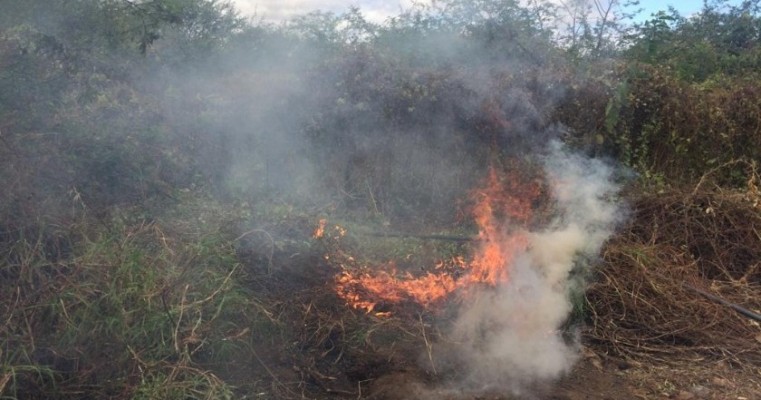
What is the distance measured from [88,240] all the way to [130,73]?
3.80 meters

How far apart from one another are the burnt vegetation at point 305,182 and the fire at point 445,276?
124mm

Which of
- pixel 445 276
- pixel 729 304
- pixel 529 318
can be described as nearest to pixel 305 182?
pixel 445 276

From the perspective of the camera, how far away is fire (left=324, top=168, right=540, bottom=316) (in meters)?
4.62

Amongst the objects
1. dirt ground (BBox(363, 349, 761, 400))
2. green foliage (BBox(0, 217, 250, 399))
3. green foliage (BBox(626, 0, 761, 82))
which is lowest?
dirt ground (BBox(363, 349, 761, 400))

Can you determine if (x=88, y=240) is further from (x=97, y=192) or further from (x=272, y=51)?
(x=272, y=51)

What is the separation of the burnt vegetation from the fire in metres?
0.12

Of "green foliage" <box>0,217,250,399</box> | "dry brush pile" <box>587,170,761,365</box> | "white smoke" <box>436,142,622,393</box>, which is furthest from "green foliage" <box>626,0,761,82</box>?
"green foliage" <box>0,217,250,399</box>

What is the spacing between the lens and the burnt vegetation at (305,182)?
385 centimetres

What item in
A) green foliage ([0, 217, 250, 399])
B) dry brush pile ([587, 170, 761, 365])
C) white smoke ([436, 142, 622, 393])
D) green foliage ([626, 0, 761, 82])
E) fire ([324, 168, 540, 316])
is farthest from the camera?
green foliage ([626, 0, 761, 82])

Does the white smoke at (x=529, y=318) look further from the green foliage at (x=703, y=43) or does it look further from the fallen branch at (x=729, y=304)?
the green foliage at (x=703, y=43)

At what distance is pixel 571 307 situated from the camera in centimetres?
470

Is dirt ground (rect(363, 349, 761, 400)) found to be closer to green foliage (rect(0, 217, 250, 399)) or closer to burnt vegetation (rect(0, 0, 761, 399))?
burnt vegetation (rect(0, 0, 761, 399))

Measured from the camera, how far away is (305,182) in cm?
771

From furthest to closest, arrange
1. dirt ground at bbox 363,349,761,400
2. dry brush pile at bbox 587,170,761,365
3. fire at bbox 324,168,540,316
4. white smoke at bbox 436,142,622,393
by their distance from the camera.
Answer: dry brush pile at bbox 587,170,761,365 < fire at bbox 324,168,540,316 < white smoke at bbox 436,142,622,393 < dirt ground at bbox 363,349,761,400
